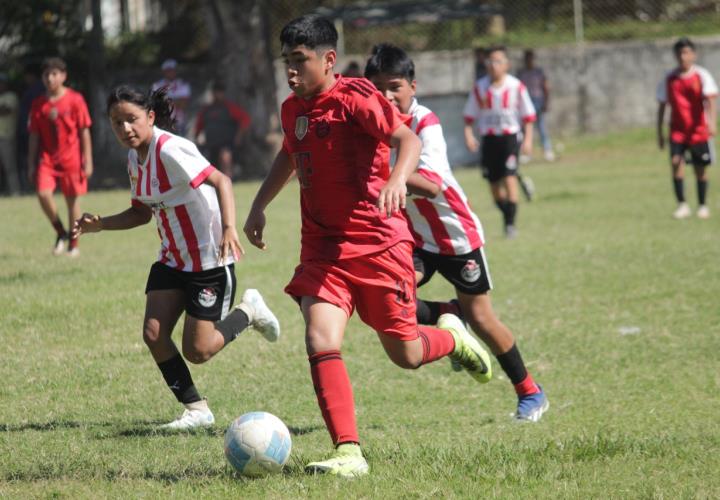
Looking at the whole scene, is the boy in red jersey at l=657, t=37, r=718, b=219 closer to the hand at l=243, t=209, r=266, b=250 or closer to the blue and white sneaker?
the blue and white sneaker

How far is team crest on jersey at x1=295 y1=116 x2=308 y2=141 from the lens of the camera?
4855 millimetres

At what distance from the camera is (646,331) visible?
825cm

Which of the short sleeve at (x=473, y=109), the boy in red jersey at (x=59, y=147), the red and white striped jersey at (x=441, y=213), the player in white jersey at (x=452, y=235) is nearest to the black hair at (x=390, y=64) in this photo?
the player in white jersey at (x=452, y=235)

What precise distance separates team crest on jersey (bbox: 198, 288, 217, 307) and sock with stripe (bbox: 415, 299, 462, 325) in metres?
1.23

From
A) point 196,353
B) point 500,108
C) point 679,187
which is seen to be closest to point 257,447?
point 196,353

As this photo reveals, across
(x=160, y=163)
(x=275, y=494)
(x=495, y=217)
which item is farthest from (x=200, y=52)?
(x=275, y=494)

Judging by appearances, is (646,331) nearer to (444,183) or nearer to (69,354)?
(444,183)

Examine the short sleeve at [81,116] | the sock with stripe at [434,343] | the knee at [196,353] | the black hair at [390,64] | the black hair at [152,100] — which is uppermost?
the black hair at [390,64]

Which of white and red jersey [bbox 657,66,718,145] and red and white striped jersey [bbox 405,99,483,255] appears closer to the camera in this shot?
red and white striped jersey [bbox 405,99,483,255]

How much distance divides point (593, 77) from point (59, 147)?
49.3ft

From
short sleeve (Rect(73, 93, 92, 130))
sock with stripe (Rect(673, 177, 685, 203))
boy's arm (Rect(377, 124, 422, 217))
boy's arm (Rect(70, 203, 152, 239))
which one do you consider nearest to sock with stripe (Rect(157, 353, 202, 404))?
boy's arm (Rect(70, 203, 152, 239))

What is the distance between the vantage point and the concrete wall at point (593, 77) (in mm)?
24125

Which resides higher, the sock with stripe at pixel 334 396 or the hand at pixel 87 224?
the hand at pixel 87 224

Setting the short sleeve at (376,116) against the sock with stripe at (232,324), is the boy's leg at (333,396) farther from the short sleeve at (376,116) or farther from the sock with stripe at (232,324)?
the sock with stripe at (232,324)
